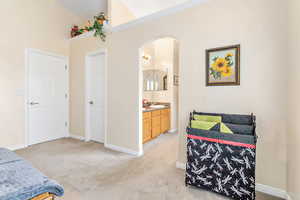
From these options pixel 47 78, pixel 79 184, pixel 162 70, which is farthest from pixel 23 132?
pixel 162 70

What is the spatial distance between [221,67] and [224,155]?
42.9 inches

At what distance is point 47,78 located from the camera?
353cm

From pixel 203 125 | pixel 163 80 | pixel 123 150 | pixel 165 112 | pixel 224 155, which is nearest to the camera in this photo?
pixel 224 155

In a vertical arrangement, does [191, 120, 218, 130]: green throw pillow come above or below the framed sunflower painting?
below

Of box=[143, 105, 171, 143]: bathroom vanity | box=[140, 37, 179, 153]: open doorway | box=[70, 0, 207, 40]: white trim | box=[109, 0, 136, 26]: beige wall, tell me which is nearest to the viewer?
box=[70, 0, 207, 40]: white trim

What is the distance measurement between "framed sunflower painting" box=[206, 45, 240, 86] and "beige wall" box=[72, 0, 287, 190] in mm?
65

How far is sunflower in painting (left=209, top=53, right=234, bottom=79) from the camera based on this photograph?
74.8 inches

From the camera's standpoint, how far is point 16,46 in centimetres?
300

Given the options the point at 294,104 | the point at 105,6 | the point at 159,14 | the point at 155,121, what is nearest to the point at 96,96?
the point at 155,121

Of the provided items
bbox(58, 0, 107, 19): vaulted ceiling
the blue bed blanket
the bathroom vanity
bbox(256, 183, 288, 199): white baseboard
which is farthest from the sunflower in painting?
bbox(58, 0, 107, 19): vaulted ceiling

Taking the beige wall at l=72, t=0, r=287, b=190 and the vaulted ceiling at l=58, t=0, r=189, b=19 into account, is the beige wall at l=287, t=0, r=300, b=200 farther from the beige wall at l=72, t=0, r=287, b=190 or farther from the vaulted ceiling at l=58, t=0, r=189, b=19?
the vaulted ceiling at l=58, t=0, r=189, b=19

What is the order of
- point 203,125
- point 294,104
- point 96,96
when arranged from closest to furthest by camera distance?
point 294,104, point 203,125, point 96,96

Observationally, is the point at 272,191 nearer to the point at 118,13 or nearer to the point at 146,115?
the point at 146,115

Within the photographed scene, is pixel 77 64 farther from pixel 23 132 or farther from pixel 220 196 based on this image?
pixel 220 196
